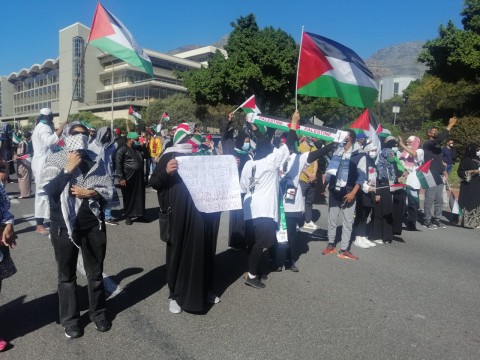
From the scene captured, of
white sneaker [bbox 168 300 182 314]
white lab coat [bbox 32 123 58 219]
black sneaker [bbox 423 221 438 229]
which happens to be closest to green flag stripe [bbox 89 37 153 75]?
white lab coat [bbox 32 123 58 219]

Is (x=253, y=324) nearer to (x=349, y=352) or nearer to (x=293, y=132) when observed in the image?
(x=349, y=352)

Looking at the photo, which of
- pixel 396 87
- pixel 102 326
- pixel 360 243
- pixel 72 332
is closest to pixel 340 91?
pixel 360 243

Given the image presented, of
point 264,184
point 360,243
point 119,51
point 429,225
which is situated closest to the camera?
point 264,184

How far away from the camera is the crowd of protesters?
3.52 metres

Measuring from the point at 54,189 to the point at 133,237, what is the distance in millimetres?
3788

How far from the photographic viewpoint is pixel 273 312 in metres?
4.19

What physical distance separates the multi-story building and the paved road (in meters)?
64.7

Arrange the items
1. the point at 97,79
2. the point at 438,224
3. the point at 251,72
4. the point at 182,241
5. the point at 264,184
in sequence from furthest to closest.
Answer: the point at 97,79
the point at 251,72
the point at 438,224
the point at 264,184
the point at 182,241

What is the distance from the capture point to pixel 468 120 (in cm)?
2123

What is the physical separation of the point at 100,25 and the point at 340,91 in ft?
12.6

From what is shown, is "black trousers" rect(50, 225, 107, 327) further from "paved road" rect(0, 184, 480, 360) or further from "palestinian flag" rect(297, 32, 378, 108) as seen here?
"palestinian flag" rect(297, 32, 378, 108)

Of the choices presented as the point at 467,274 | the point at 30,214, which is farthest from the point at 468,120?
the point at 30,214

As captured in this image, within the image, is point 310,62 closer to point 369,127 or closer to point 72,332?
point 369,127

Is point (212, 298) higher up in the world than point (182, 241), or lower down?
lower down
